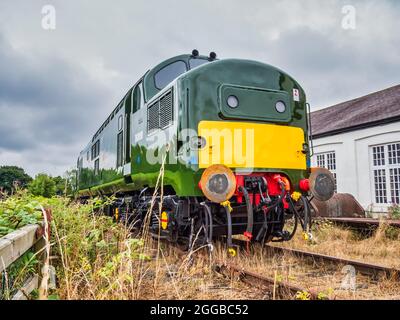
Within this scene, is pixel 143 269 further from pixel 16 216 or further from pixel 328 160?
pixel 328 160

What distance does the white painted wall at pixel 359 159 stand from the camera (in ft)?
47.6

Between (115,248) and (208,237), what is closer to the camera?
(115,248)

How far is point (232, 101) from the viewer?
5547mm

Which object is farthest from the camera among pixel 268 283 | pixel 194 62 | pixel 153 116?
pixel 194 62

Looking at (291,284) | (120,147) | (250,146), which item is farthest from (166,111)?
(291,284)

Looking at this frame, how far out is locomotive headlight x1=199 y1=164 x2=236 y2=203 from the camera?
4.71 m

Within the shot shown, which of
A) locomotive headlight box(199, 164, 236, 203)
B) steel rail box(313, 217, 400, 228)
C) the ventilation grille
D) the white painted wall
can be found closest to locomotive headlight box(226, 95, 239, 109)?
the ventilation grille

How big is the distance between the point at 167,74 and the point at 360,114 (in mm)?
12233

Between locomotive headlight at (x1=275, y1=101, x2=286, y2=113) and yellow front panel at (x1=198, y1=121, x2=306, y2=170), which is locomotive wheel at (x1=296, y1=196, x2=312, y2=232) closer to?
yellow front panel at (x1=198, y1=121, x2=306, y2=170)

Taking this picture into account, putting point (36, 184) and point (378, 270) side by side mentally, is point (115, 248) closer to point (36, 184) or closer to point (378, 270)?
point (378, 270)

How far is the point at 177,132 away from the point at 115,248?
6.12ft

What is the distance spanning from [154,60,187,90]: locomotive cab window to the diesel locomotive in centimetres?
52
